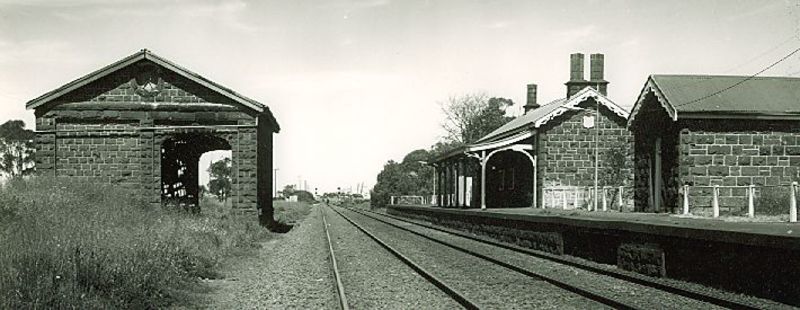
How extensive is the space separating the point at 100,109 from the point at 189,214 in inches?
170

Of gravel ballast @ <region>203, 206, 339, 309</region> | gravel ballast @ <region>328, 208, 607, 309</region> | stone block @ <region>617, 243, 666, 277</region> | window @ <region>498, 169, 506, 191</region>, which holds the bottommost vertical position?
gravel ballast @ <region>203, 206, 339, 309</region>

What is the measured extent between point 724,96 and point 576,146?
921 centimetres

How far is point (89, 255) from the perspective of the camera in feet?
27.1

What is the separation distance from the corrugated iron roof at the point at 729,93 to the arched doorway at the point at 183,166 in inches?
548

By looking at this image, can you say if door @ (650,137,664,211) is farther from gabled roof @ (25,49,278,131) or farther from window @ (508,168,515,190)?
window @ (508,168,515,190)

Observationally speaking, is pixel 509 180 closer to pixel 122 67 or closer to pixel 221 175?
pixel 122 67

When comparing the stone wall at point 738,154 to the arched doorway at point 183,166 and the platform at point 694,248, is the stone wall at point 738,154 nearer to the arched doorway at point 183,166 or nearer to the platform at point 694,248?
the platform at point 694,248

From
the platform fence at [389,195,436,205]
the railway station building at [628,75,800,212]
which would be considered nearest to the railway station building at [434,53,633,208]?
the railway station building at [628,75,800,212]

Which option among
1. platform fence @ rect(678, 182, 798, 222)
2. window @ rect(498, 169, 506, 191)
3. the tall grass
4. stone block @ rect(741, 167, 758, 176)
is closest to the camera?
the tall grass

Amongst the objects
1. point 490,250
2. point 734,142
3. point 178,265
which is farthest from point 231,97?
point 734,142

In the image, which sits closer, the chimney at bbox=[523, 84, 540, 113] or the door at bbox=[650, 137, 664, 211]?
the door at bbox=[650, 137, 664, 211]

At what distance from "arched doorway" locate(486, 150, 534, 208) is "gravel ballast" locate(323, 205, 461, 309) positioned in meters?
15.5

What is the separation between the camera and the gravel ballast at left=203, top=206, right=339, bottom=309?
9.07 m

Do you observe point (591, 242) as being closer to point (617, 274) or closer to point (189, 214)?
point (617, 274)
